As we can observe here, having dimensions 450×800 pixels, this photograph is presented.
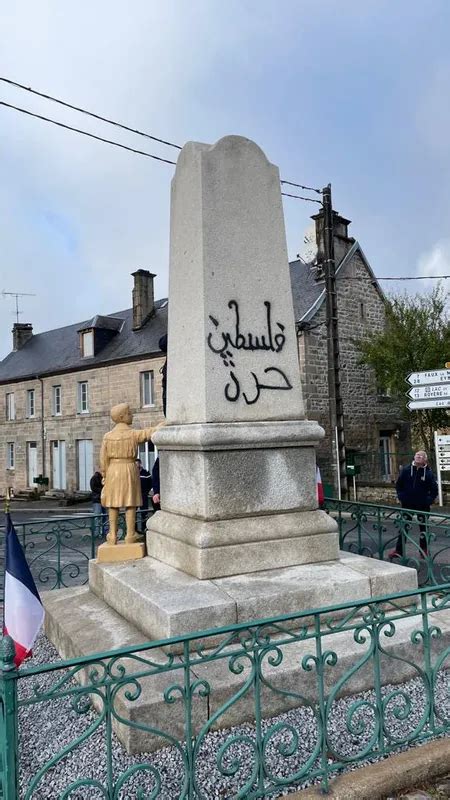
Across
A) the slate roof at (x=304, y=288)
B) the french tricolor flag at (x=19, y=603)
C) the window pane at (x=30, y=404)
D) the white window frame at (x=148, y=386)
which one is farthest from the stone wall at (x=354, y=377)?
the window pane at (x=30, y=404)

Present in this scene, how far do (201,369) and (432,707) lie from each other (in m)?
2.30

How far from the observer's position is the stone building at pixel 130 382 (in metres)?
18.0

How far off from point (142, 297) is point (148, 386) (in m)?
4.60

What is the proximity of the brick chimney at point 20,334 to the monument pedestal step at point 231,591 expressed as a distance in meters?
31.1

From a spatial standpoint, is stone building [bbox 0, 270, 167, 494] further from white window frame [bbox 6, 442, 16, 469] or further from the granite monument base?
the granite monument base

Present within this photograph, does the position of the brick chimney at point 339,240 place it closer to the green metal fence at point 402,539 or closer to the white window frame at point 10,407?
the green metal fence at point 402,539

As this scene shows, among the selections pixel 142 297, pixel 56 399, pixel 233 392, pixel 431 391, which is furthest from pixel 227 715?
pixel 56 399

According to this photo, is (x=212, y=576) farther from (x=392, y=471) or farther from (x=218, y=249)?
(x=392, y=471)

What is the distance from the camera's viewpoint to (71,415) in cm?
2514

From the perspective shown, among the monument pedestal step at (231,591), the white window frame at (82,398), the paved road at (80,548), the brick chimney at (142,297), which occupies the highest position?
the brick chimney at (142,297)

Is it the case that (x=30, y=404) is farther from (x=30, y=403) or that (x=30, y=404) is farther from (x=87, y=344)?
(x=87, y=344)

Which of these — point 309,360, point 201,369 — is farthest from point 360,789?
point 309,360

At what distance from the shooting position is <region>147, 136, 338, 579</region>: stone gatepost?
359 centimetres

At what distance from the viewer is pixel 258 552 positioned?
11.8 ft
